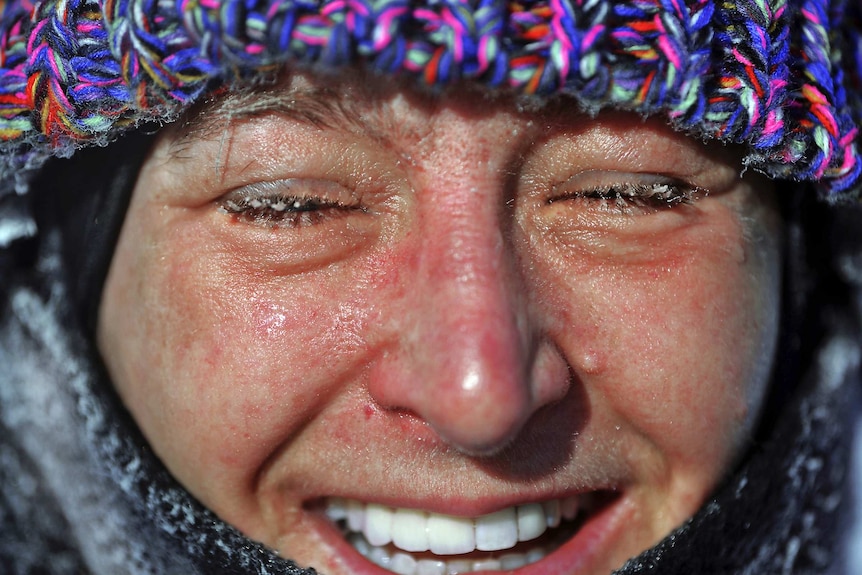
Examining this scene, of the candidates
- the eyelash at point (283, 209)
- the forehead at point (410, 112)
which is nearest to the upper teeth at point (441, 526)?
the eyelash at point (283, 209)

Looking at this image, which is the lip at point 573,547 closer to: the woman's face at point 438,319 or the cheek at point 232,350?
the woman's face at point 438,319

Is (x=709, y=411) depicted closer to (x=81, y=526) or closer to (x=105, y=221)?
(x=105, y=221)

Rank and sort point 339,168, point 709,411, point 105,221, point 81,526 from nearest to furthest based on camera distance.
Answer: point 339,168 < point 709,411 < point 105,221 < point 81,526

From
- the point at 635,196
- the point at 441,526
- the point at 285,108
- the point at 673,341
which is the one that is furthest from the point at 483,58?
the point at 441,526

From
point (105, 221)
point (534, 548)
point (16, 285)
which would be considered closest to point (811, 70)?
point (534, 548)

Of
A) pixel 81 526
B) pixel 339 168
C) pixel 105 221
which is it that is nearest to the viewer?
pixel 339 168

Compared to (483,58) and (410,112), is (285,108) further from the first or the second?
(483,58)
